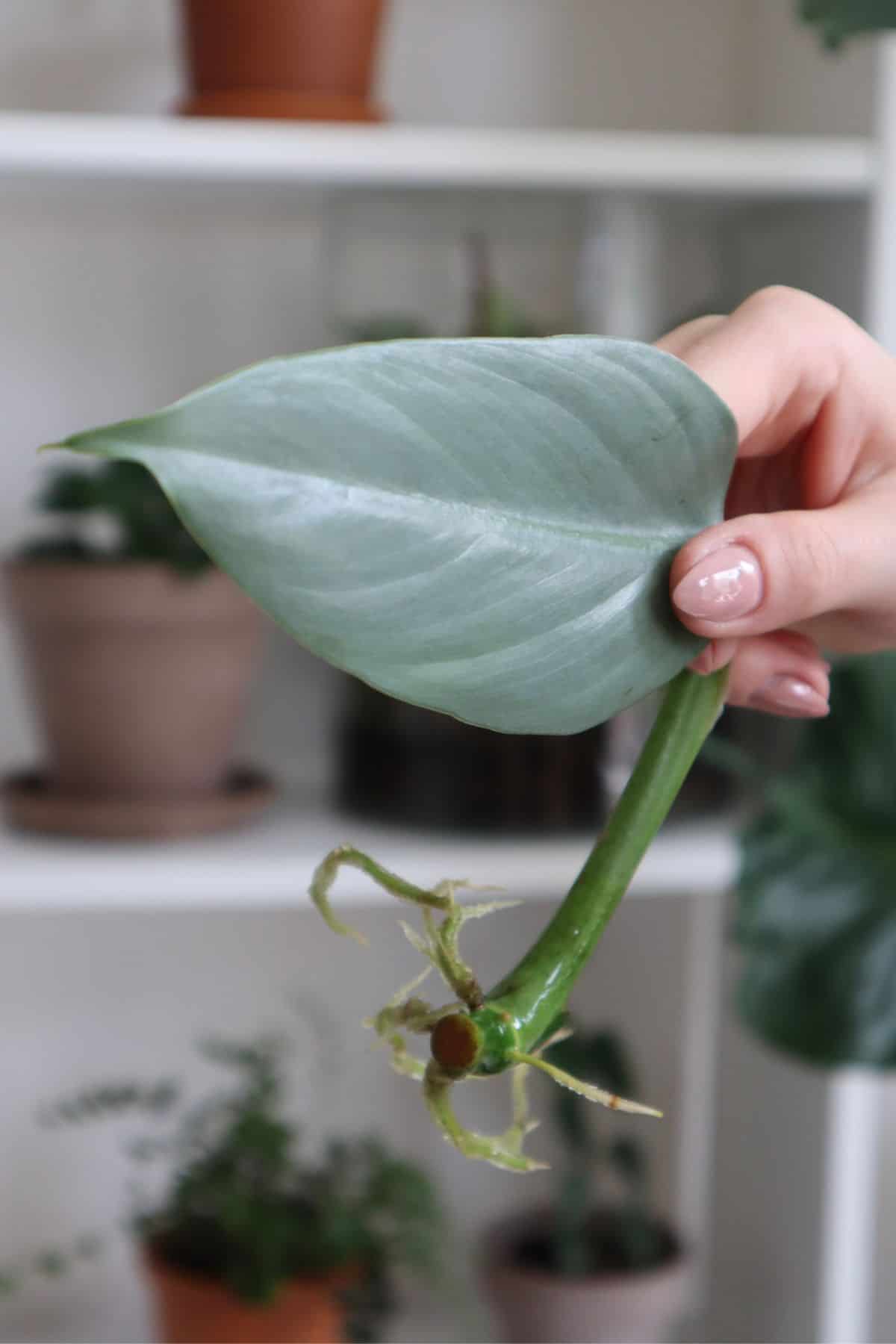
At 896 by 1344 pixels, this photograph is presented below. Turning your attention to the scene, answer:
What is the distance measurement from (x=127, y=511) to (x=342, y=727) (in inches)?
7.9

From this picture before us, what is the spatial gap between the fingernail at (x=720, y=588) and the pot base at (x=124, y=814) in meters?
0.69

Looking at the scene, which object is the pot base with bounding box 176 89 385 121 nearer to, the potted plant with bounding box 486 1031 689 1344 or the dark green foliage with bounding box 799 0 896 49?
the dark green foliage with bounding box 799 0 896 49

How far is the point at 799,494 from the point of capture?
A: 0.35 metres

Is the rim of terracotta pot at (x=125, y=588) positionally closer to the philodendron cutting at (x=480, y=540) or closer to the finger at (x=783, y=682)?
the finger at (x=783, y=682)

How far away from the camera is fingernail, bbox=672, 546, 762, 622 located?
198mm

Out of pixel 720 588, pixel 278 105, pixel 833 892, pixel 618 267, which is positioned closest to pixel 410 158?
pixel 278 105

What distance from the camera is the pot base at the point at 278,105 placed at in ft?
2.74

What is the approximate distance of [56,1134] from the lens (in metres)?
1.10

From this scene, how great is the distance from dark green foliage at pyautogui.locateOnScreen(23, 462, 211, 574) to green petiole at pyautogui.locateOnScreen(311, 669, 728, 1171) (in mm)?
688

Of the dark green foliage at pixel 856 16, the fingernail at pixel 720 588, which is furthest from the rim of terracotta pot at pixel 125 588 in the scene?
the fingernail at pixel 720 588

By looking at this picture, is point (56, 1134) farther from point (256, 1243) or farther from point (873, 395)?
point (873, 395)

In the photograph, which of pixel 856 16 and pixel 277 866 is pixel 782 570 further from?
pixel 277 866

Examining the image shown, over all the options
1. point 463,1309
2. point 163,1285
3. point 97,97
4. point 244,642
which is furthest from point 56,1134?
point 97,97

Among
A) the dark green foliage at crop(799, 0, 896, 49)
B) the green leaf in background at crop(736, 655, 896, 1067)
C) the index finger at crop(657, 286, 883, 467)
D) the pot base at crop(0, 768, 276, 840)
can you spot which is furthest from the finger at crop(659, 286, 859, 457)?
the pot base at crop(0, 768, 276, 840)
